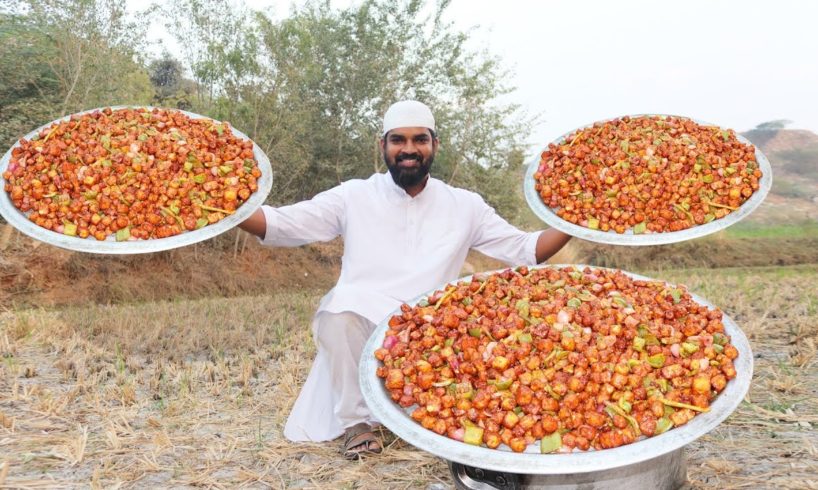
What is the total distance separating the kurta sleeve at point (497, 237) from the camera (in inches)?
139

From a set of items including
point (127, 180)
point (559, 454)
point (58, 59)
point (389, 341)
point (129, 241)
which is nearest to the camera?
point (559, 454)

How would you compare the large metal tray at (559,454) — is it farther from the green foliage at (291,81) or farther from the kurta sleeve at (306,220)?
the green foliage at (291,81)

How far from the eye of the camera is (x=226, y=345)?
18.6 ft

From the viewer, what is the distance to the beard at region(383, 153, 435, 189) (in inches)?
134

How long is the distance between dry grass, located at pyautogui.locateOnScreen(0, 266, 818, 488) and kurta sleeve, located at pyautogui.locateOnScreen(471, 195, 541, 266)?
1.01 meters

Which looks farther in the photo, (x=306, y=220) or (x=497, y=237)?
(x=497, y=237)

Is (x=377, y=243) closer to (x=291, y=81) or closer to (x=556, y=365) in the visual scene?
(x=556, y=365)

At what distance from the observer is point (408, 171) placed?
341 centimetres

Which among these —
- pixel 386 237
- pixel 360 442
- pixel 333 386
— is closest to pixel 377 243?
pixel 386 237

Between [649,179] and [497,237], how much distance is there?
2.61ft

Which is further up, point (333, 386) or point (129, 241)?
point (129, 241)

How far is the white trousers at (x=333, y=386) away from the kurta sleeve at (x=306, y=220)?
1.29 ft

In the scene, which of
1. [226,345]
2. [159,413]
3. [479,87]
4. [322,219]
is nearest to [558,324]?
[322,219]

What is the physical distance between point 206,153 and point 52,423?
6.23 feet
